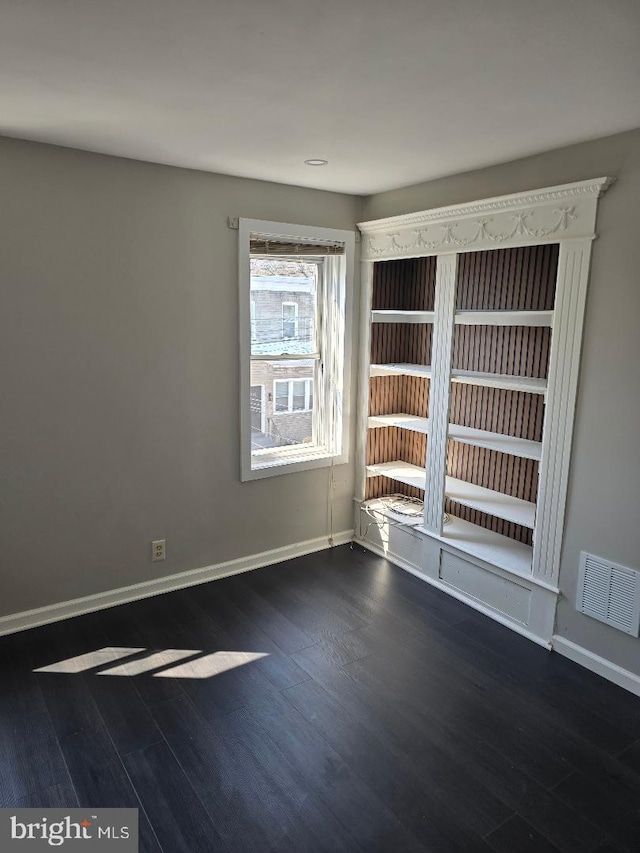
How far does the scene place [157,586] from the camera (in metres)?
3.55

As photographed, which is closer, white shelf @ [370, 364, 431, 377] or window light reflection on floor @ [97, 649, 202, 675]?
window light reflection on floor @ [97, 649, 202, 675]

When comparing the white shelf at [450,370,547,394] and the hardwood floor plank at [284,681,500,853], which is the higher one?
the white shelf at [450,370,547,394]

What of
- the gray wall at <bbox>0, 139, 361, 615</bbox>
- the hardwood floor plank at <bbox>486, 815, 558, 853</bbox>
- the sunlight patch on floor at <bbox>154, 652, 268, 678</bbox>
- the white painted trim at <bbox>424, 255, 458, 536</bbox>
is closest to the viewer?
the hardwood floor plank at <bbox>486, 815, 558, 853</bbox>

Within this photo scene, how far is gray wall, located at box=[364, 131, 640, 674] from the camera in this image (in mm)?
2553

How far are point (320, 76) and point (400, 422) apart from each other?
2472 millimetres

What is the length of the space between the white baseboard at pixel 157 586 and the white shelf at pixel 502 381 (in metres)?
1.58

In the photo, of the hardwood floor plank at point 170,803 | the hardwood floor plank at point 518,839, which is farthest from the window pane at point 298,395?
the hardwood floor plank at point 518,839

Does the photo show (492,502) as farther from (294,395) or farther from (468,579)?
(294,395)

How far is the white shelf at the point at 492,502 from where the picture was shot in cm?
322

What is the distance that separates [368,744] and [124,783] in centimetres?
96

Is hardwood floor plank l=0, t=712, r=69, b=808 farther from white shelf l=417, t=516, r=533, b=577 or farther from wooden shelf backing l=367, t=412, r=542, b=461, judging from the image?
wooden shelf backing l=367, t=412, r=542, b=461

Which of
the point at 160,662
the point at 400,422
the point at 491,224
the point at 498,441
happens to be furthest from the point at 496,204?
the point at 160,662

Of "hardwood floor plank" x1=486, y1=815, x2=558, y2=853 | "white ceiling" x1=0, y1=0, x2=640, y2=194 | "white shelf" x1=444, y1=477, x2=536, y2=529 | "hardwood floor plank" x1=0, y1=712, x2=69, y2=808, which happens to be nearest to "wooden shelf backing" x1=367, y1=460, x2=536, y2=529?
"white shelf" x1=444, y1=477, x2=536, y2=529

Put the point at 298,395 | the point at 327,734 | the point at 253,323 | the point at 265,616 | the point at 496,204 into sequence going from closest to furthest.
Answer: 1. the point at 327,734
2. the point at 496,204
3. the point at 265,616
4. the point at 253,323
5. the point at 298,395
